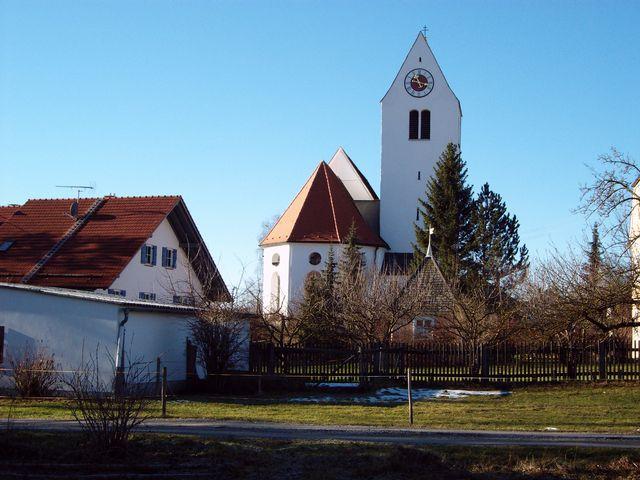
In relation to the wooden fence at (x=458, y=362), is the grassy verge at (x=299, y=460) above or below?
below

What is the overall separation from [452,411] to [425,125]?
140ft

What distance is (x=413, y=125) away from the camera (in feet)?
203

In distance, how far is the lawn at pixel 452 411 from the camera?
18656 mm

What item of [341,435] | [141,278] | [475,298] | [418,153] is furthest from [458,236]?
[341,435]

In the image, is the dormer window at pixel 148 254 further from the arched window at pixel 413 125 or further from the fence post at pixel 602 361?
the arched window at pixel 413 125

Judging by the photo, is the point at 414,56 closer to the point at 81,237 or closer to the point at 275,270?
the point at 275,270

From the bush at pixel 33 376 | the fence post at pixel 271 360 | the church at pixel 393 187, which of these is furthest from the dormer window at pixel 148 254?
the church at pixel 393 187

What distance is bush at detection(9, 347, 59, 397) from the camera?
22.9 meters

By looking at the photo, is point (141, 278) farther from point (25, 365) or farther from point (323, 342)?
point (25, 365)

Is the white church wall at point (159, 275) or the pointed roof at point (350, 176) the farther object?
the pointed roof at point (350, 176)

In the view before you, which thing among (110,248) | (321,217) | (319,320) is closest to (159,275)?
(110,248)

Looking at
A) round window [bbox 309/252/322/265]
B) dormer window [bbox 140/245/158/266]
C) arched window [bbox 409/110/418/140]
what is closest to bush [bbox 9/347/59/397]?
dormer window [bbox 140/245/158/266]

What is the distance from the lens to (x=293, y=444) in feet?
45.8

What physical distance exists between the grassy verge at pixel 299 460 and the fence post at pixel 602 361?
14.2 meters
